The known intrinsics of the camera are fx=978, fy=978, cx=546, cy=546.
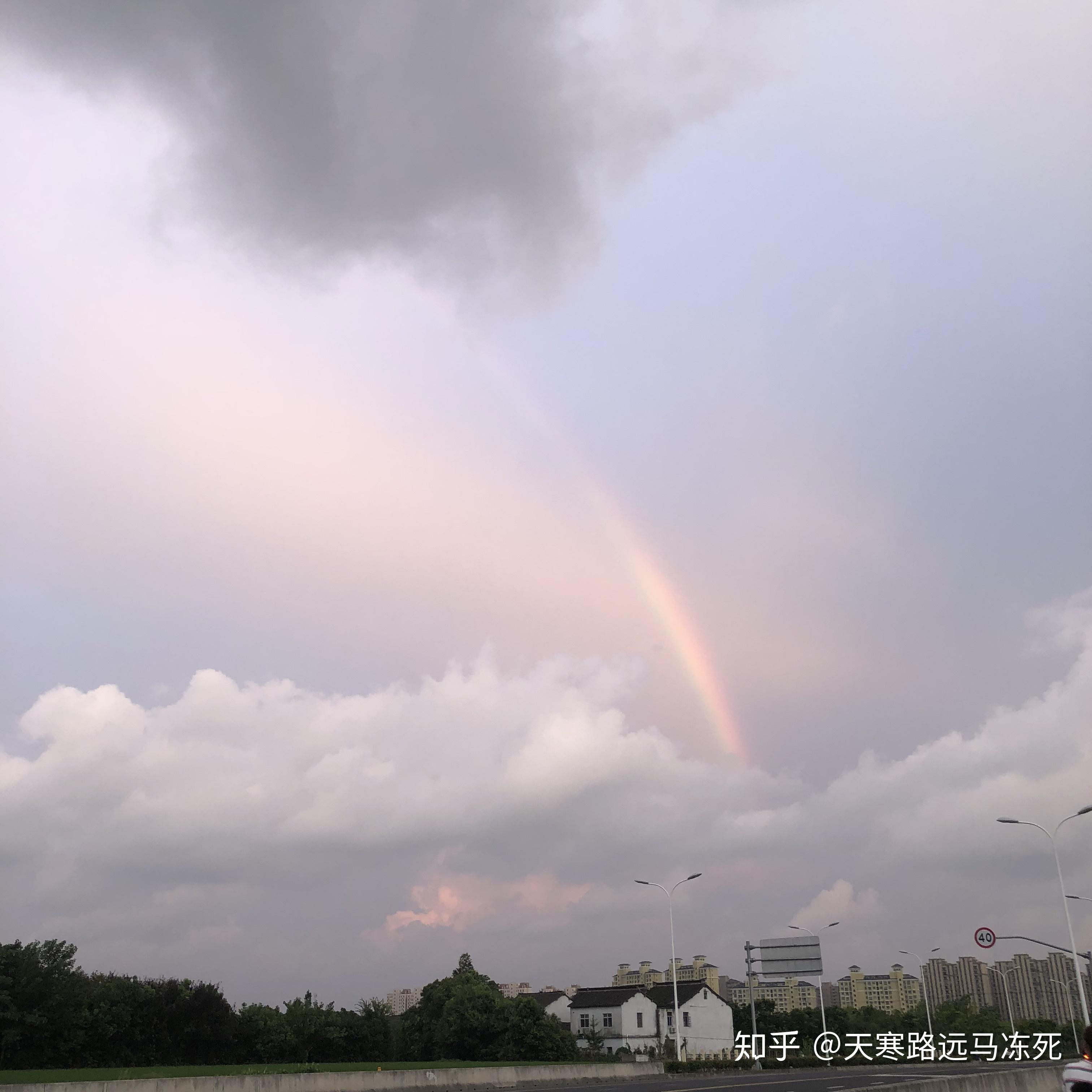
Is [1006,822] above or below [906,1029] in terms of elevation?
above

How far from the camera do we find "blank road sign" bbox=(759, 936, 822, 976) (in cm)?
5644

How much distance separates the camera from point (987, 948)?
60156 mm

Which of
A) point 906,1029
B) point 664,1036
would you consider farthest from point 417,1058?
point 906,1029

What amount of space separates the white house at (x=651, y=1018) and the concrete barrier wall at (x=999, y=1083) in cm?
6616

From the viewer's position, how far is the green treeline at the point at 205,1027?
46.3 m

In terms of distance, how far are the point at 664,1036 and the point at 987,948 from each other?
135 ft

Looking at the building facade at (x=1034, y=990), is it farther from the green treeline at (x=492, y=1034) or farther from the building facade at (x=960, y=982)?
the green treeline at (x=492, y=1034)

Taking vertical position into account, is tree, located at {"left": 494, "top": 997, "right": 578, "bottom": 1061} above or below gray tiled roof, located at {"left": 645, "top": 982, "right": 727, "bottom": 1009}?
below

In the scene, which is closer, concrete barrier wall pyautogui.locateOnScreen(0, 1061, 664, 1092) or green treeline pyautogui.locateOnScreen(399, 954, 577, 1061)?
concrete barrier wall pyautogui.locateOnScreen(0, 1061, 664, 1092)

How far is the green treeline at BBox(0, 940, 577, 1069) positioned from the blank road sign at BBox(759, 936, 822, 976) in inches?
735

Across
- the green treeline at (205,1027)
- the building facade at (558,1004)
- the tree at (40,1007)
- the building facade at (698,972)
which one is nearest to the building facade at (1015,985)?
the building facade at (698,972)

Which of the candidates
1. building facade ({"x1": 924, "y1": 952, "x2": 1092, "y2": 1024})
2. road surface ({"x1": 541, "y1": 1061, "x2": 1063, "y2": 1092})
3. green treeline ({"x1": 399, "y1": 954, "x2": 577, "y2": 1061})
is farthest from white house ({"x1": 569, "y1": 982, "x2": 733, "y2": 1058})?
building facade ({"x1": 924, "y1": 952, "x2": 1092, "y2": 1024})

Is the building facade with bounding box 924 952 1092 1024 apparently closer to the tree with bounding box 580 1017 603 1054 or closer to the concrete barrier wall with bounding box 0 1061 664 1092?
the tree with bounding box 580 1017 603 1054

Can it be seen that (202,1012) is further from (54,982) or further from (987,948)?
(987,948)
